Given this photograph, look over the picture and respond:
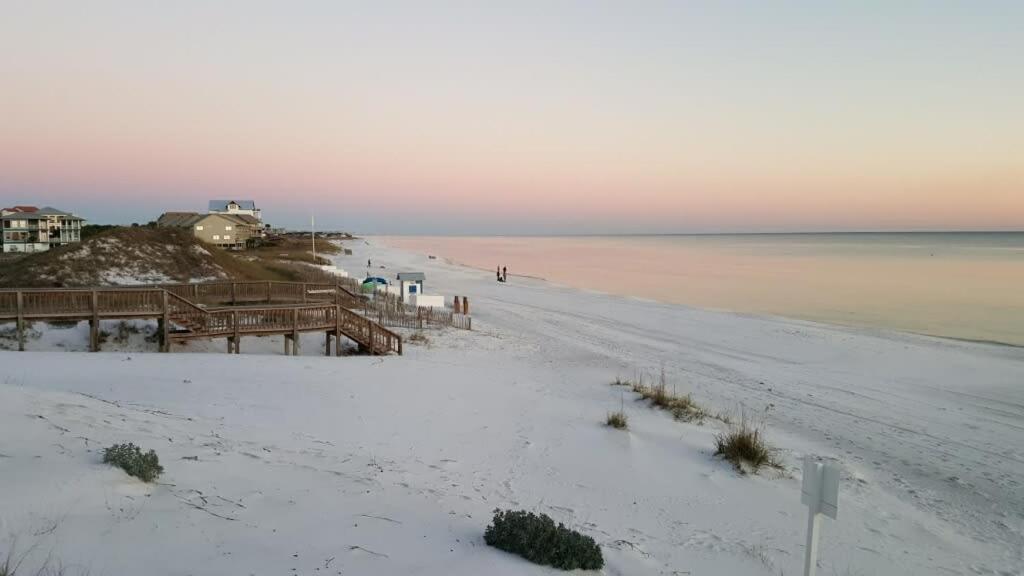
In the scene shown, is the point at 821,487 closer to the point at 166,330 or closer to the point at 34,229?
the point at 166,330

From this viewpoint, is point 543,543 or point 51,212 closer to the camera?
point 543,543

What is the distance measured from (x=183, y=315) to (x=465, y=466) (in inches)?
429

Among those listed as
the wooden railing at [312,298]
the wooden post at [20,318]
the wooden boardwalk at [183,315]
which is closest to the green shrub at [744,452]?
the wooden boardwalk at [183,315]

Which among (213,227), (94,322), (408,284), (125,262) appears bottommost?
(408,284)

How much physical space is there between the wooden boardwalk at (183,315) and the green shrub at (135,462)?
10.3m

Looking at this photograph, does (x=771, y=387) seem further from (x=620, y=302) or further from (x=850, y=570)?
(x=620, y=302)

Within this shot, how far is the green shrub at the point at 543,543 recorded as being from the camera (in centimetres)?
498

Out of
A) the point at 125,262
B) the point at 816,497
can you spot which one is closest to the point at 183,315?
the point at 125,262

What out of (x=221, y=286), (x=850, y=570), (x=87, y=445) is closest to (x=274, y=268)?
(x=221, y=286)

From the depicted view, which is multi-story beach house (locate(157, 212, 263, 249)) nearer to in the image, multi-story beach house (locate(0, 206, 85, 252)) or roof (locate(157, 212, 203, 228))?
roof (locate(157, 212, 203, 228))

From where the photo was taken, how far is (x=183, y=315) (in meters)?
15.5

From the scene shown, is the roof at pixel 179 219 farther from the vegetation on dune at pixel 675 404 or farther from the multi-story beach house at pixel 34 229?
the vegetation on dune at pixel 675 404

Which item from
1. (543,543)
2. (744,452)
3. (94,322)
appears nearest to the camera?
(543,543)

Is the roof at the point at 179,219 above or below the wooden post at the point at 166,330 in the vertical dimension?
above
